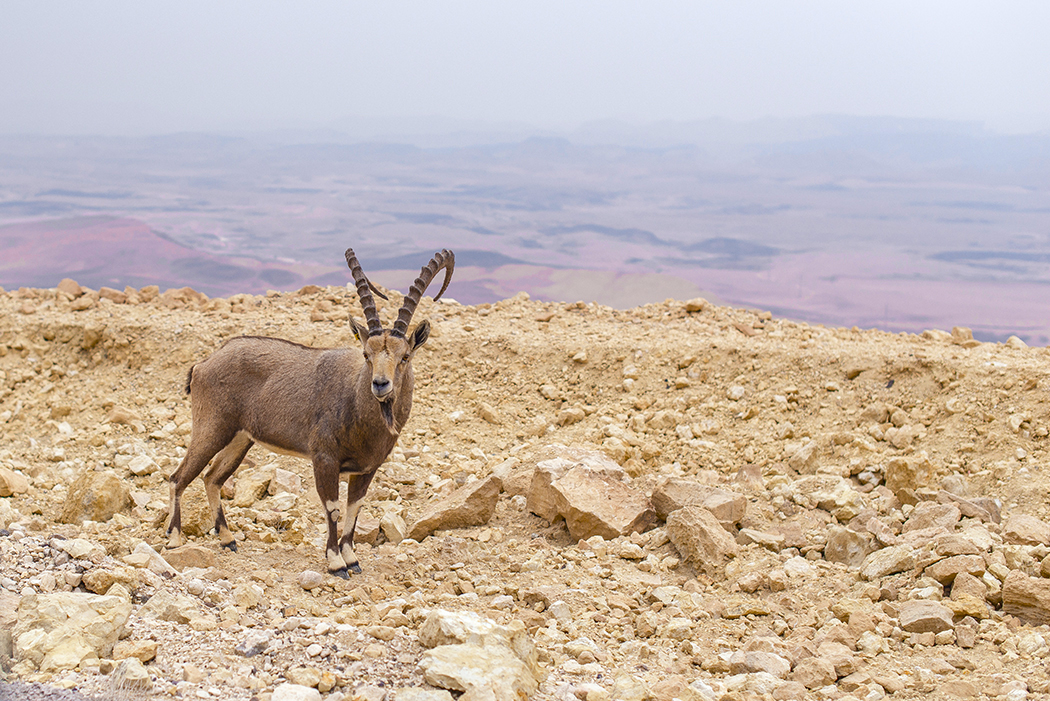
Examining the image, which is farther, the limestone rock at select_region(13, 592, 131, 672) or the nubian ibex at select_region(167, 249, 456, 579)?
the nubian ibex at select_region(167, 249, 456, 579)

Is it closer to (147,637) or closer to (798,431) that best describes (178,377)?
(147,637)

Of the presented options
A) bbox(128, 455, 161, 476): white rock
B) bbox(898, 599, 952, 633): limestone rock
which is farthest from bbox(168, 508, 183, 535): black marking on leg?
bbox(898, 599, 952, 633): limestone rock

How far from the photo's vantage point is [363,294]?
6867 millimetres

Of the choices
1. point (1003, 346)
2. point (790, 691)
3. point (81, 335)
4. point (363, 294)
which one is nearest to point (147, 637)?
point (363, 294)

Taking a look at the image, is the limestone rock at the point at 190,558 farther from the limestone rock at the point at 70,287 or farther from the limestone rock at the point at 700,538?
the limestone rock at the point at 70,287

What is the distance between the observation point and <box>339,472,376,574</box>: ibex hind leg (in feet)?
24.4

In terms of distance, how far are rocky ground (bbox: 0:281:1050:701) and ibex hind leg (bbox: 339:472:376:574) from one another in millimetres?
205

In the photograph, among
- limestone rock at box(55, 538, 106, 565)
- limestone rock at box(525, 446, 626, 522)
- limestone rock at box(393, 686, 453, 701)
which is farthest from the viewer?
limestone rock at box(525, 446, 626, 522)

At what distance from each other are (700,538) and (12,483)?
7.26 m

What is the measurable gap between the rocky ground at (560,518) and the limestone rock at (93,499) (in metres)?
0.02

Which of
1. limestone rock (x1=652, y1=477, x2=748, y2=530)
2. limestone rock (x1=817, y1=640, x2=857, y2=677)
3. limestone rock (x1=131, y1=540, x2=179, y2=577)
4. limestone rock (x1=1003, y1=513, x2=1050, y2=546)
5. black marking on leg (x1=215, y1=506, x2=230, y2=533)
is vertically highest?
limestone rock (x1=1003, y1=513, x2=1050, y2=546)

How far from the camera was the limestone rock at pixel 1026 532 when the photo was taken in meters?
7.23

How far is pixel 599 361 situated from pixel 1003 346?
5871 millimetres

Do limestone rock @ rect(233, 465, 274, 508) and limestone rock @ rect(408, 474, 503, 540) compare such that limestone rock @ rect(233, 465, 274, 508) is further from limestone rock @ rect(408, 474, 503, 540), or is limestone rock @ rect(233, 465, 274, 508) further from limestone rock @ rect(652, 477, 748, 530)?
limestone rock @ rect(652, 477, 748, 530)
